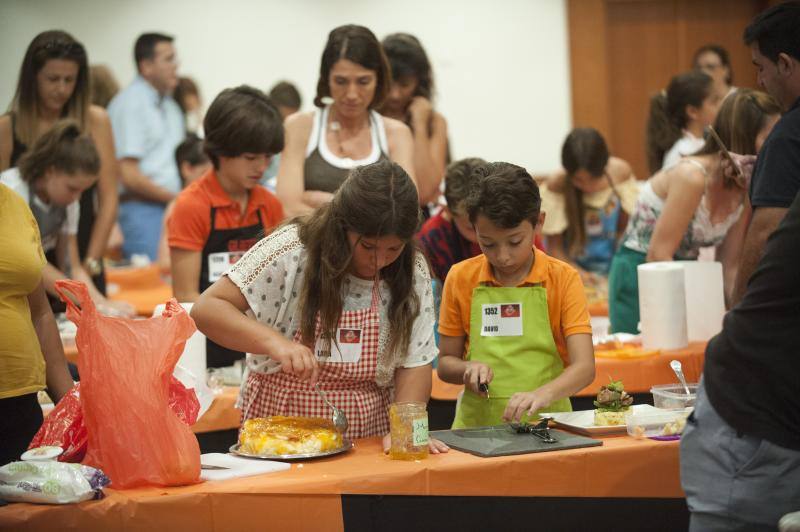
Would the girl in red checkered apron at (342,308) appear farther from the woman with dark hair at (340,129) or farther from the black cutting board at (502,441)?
the woman with dark hair at (340,129)

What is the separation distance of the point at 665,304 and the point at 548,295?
0.91 m

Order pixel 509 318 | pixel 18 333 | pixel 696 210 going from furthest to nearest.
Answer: pixel 696 210
pixel 509 318
pixel 18 333

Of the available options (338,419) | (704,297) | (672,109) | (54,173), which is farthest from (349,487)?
(672,109)

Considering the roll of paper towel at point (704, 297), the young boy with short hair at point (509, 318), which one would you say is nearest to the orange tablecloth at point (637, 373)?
the roll of paper towel at point (704, 297)

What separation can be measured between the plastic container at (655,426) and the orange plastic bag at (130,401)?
1.07m

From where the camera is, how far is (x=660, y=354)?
3.70m

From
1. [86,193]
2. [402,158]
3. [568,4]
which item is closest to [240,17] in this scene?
[568,4]

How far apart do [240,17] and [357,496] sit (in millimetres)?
7171

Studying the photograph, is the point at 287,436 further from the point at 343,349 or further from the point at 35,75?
the point at 35,75

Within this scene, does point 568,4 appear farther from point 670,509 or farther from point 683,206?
point 670,509

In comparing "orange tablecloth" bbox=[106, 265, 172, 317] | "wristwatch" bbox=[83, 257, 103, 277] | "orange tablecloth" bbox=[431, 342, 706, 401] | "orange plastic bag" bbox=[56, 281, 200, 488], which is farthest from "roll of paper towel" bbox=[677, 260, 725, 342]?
"orange tablecloth" bbox=[106, 265, 172, 317]

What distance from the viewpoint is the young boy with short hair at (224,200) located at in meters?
3.78

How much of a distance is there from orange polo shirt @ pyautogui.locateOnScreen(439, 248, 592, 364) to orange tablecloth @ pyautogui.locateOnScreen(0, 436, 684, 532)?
0.48 meters

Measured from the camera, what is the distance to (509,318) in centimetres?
300
